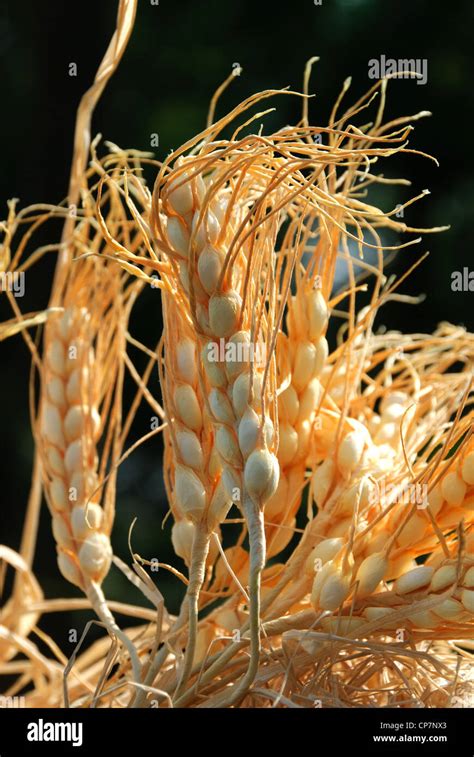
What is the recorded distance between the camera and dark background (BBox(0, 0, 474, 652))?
0.79 m

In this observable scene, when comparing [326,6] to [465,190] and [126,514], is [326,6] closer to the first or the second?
[465,190]

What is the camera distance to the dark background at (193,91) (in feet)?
2.61

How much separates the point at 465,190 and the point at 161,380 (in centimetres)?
63

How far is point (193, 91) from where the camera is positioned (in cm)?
84
